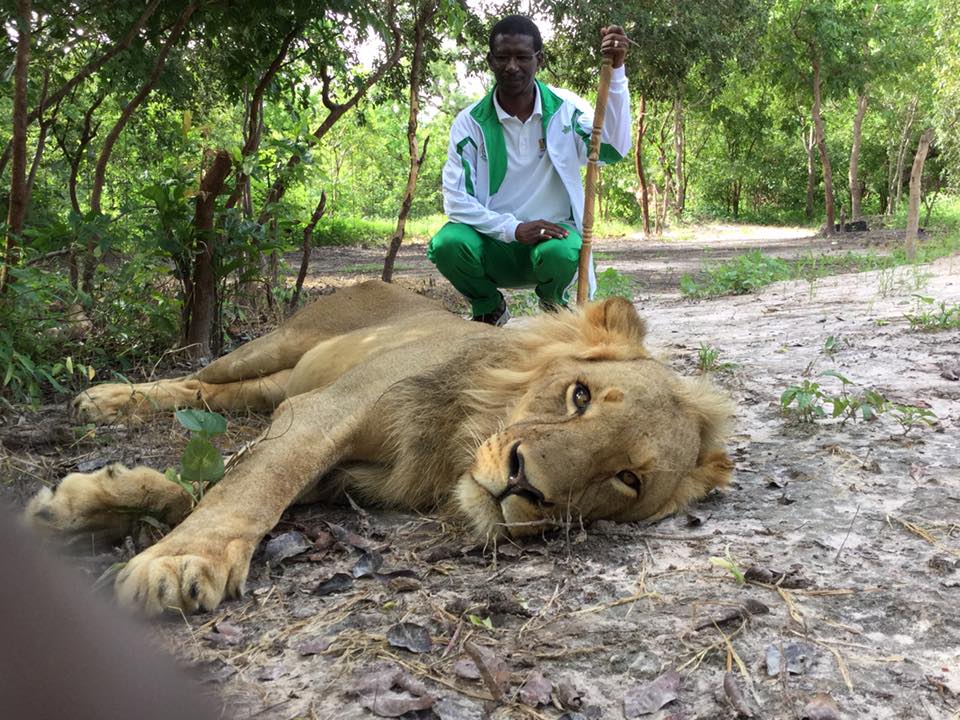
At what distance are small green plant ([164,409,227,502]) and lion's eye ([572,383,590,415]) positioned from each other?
45.8 inches

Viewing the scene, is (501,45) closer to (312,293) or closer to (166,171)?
(166,171)

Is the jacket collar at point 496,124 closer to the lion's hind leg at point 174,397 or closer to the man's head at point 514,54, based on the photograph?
the man's head at point 514,54

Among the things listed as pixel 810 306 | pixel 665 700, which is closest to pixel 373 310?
pixel 665 700

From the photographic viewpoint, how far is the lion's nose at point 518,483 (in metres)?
2.52

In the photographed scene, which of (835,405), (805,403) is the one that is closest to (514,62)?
(805,403)

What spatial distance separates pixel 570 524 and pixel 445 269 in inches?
117

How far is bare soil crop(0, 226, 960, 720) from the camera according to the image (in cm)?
180

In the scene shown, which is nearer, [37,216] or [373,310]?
[373,310]

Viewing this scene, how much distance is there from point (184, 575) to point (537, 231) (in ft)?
10.4

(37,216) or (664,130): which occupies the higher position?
(664,130)

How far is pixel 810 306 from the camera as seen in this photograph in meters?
7.70

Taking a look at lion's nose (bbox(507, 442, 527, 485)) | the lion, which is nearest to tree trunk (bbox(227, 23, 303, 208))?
the lion

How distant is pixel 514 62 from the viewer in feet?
16.4

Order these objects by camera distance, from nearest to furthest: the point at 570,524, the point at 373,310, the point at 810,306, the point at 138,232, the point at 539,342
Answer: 1. the point at 570,524
2. the point at 539,342
3. the point at 373,310
4. the point at 138,232
5. the point at 810,306
